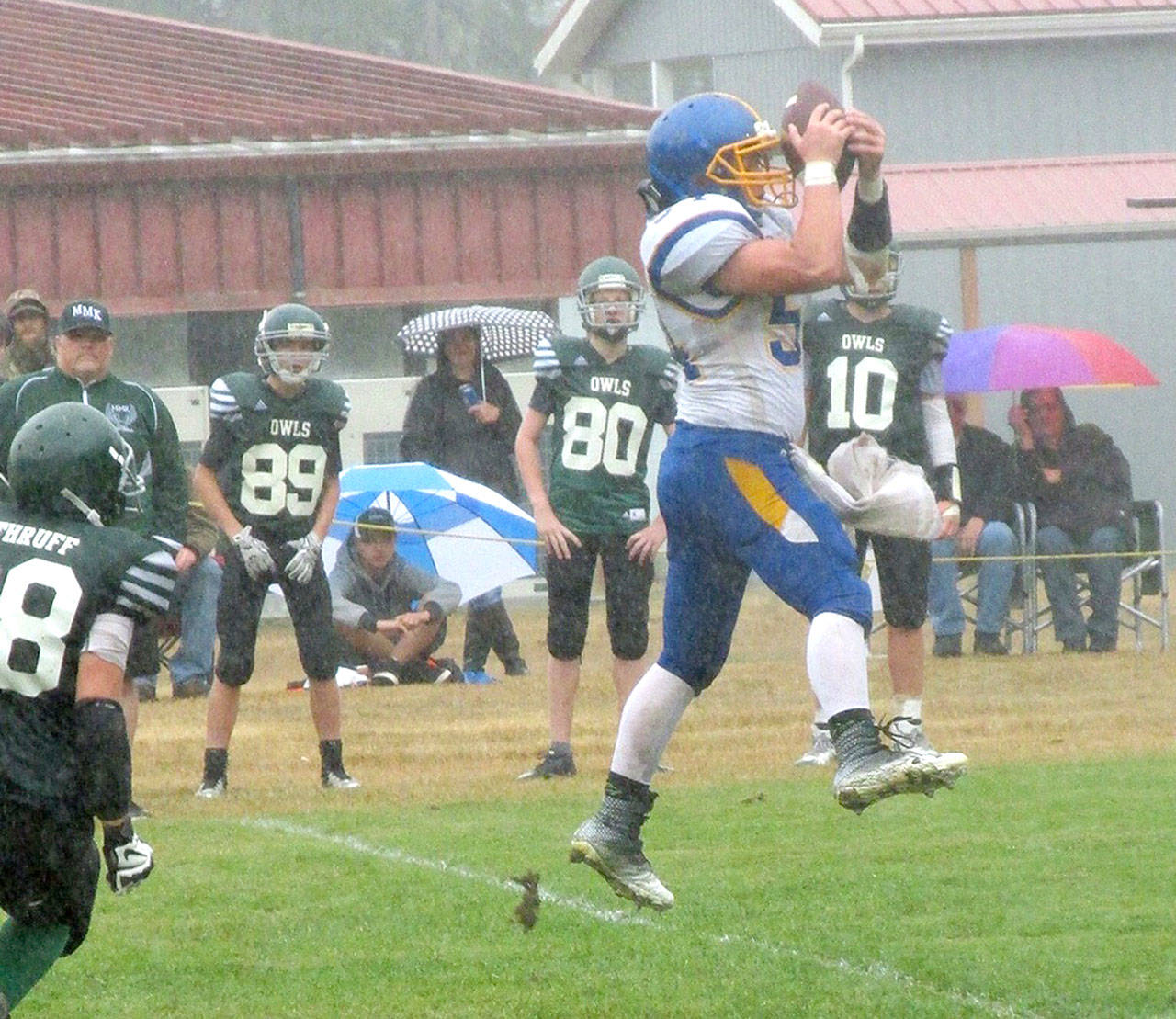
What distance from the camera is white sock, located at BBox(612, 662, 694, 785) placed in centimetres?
557

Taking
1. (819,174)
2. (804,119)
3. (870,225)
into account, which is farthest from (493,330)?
(819,174)

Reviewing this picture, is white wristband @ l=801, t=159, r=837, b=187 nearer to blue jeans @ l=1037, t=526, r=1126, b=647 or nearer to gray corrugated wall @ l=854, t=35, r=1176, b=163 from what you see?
blue jeans @ l=1037, t=526, r=1126, b=647

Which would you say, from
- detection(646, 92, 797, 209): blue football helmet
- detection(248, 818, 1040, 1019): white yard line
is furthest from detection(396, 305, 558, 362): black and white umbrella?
detection(646, 92, 797, 209): blue football helmet

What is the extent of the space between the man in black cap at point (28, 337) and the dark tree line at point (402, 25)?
2891cm

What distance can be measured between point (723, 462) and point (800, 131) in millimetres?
773

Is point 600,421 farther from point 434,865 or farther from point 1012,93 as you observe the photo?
point 1012,93

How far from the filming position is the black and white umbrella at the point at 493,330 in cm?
1600

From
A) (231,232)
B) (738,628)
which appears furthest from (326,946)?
(231,232)

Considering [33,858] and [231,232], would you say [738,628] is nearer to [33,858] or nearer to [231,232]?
[231,232]

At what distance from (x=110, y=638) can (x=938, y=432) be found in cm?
461

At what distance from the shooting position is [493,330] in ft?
54.7

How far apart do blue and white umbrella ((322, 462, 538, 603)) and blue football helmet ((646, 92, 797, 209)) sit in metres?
7.70

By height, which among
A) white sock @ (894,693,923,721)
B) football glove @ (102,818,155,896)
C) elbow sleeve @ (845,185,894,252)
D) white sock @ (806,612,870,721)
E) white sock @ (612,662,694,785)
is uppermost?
elbow sleeve @ (845,185,894,252)

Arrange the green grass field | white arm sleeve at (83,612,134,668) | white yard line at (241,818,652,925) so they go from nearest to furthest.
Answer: white arm sleeve at (83,612,134,668), the green grass field, white yard line at (241,818,652,925)
